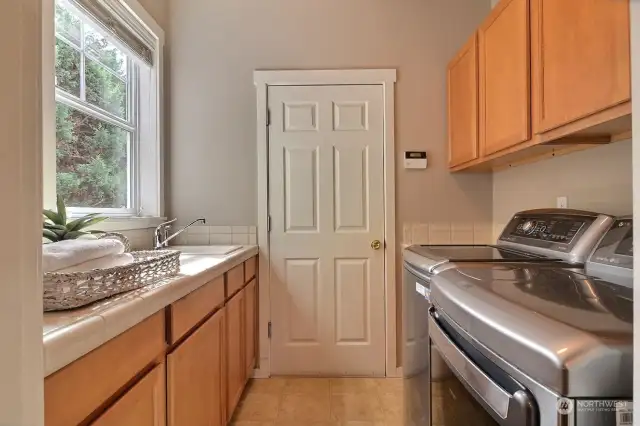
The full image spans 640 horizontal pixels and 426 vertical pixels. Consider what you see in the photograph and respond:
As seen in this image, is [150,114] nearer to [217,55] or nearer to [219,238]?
[217,55]

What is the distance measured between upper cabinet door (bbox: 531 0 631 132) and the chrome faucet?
199 cm

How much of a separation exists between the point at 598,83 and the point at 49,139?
1.94 m

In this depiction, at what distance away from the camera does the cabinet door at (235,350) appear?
2002mm

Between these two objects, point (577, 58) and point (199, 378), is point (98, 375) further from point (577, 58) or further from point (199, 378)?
point (577, 58)

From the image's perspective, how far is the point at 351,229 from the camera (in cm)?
275

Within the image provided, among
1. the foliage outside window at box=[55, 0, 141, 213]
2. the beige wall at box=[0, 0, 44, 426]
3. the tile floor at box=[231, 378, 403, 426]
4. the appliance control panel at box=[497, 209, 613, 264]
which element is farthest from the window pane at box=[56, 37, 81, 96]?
the appliance control panel at box=[497, 209, 613, 264]

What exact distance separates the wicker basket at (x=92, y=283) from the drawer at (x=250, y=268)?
1198mm

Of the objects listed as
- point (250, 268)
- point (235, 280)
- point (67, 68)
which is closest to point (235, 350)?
point (235, 280)

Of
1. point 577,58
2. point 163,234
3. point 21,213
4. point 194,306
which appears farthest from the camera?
point 163,234

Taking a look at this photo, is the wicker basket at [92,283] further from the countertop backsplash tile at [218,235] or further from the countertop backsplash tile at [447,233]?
the countertop backsplash tile at [447,233]

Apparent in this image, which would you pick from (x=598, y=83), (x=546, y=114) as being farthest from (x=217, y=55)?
(x=598, y=83)

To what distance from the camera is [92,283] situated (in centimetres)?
94

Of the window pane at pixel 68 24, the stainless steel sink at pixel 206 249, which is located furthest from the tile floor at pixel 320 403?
the window pane at pixel 68 24

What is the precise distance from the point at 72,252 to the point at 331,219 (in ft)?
6.19
